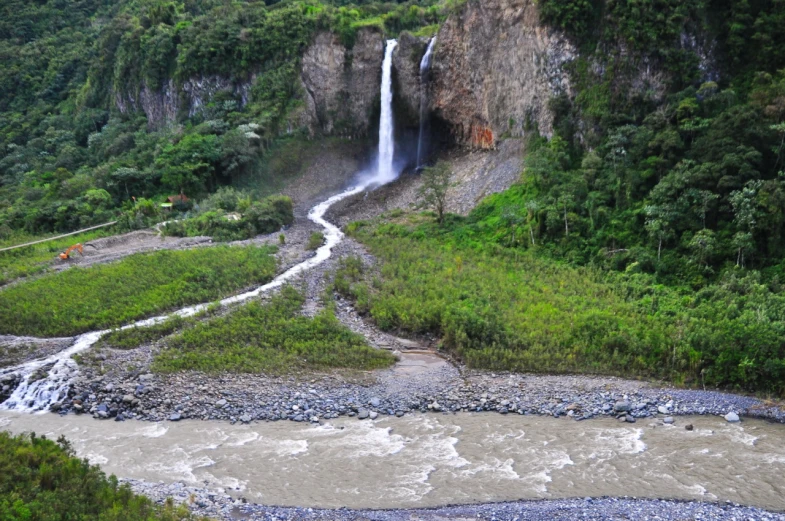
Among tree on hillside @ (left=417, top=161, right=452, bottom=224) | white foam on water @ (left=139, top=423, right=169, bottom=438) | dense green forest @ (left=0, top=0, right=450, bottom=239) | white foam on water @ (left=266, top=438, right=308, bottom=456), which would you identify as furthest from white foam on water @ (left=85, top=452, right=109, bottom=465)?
dense green forest @ (left=0, top=0, right=450, bottom=239)

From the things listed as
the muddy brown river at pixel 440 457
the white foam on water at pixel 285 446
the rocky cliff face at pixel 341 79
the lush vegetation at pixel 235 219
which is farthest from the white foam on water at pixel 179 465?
the rocky cliff face at pixel 341 79

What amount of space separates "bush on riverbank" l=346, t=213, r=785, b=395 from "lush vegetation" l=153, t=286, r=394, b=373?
2499 mm

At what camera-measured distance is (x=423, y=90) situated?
51.1 metres

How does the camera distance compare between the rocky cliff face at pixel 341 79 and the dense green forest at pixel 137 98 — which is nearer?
the dense green forest at pixel 137 98

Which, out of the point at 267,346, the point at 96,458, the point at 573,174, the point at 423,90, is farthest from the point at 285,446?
the point at 423,90

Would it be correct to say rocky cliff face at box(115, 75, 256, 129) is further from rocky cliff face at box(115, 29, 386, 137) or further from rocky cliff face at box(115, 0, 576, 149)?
rocky cliff face at box(115, 29, 386, 137)

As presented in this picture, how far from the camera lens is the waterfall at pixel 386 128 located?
52.1m

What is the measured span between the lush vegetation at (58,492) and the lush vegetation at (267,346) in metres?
8.60

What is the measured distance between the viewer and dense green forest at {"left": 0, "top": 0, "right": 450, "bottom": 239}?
4666cm

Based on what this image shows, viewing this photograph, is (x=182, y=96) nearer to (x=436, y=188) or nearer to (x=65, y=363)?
(x=436, y=188)

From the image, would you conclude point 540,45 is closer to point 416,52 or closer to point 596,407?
point 416,52

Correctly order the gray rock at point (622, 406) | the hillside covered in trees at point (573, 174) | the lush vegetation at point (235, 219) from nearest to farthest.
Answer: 1. the gray rock at point (622, 406)
2. the hillside covered in trees at point (573, 174)
3. the lush vegetation at point (235, 219)

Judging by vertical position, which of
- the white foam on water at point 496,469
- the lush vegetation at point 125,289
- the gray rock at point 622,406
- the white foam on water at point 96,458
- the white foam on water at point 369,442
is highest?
the lush vegetation at point 125,289

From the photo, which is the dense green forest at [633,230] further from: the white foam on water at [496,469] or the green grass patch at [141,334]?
the green grass patch at [141,334]
